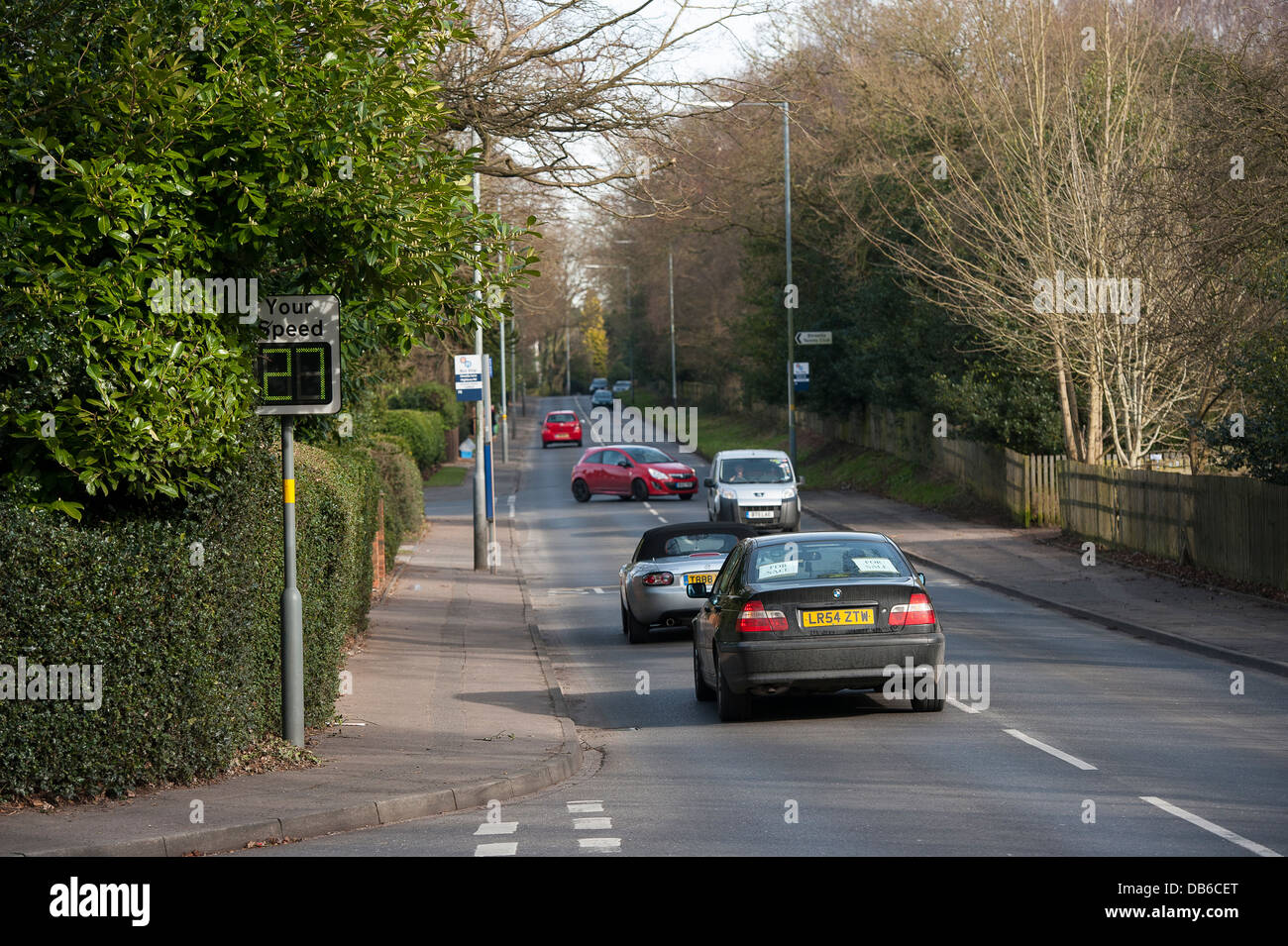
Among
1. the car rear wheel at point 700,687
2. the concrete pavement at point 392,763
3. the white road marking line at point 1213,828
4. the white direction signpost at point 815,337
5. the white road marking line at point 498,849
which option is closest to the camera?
the white road marking line at point 1213,828

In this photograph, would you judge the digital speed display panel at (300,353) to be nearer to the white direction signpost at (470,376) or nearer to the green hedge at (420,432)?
the white direction signpost at (470,376)

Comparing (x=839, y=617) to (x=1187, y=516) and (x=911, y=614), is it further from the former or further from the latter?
(x=1187, y=516)

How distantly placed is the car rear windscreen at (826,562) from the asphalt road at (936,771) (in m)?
1.22

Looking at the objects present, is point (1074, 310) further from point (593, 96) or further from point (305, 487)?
point (305, 487)

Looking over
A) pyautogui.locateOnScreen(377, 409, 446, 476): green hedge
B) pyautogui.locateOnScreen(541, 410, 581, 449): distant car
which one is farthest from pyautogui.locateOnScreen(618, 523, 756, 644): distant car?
pyautogui.locateOnScreen(541, 410, 581, 449): distant car

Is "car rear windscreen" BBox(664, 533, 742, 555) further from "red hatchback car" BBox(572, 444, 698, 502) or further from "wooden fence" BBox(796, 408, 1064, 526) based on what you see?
"red hatchback car" BBox(572, 444, 698, 502)

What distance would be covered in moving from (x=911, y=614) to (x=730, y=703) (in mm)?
1700

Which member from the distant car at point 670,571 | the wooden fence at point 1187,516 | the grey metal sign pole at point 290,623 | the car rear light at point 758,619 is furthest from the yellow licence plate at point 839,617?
the wooden fence at point 1187,516

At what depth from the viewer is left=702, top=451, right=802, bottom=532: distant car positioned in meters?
30.8

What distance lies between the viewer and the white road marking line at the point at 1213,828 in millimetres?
7297

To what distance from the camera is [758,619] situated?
11633 millimetres
